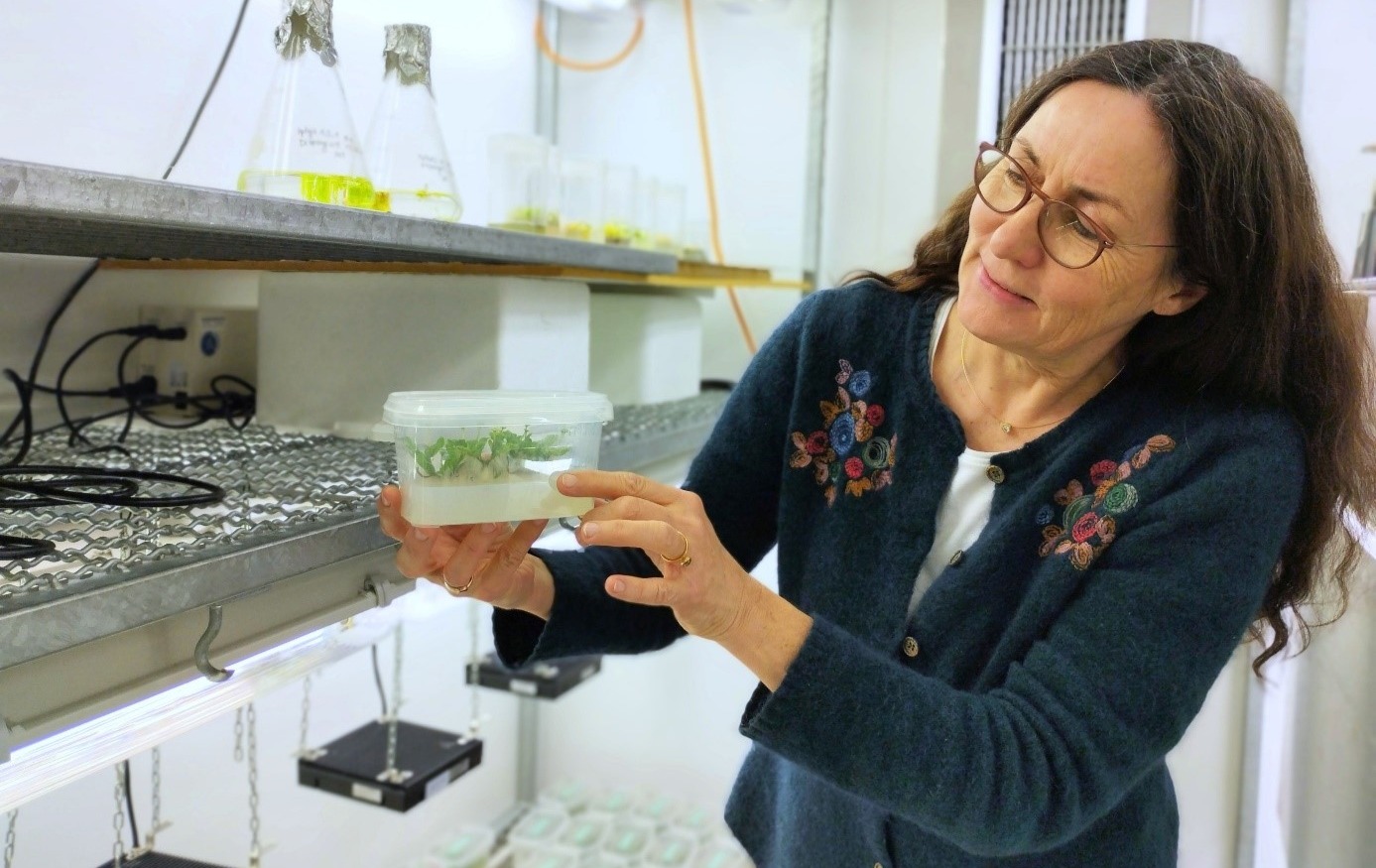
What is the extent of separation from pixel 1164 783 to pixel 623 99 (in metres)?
1.81

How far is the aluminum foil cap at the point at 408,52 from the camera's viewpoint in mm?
1120

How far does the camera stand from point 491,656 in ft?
6.90

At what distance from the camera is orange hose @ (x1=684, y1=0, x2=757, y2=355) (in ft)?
→ 7.26

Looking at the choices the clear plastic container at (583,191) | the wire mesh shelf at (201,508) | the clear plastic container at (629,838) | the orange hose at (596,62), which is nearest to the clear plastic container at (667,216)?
the clear plastic container at (583,191)

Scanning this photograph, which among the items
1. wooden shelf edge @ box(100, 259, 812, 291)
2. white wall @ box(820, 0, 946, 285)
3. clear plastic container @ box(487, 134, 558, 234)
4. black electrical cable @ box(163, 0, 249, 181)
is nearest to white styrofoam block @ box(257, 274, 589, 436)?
wooden shelf edge @ box(100, 259, 812, 291)

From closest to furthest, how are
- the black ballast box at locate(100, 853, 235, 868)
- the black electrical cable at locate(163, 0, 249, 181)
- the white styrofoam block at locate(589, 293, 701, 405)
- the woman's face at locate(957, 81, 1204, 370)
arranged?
the woman's face at locate(957, 81, 1204, 370) < the black ballast box at locate(100, 853, 235, 868) < the black electrical cable at locate(163, 0, 249, 181) < the white styrofoam block at locate(589, 293, 701, 405)

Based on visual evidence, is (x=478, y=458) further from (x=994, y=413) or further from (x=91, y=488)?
(x=994, y=413)

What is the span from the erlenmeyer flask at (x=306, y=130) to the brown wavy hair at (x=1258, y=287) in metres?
0.64

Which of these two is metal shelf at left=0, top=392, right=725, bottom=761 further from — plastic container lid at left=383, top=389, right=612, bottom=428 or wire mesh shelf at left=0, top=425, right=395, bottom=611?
plastic container lid at left=383, top=389, right=612, bottom=428

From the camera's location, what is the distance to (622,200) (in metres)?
1.78

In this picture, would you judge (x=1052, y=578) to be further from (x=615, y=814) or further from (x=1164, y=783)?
(x=615, y=814)

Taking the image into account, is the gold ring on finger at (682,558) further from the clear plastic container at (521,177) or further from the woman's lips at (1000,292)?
the clear plastic container at (521,177)

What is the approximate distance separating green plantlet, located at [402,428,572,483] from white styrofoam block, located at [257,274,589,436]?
1.45 ft

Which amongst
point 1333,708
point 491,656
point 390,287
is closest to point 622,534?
point 390,287
